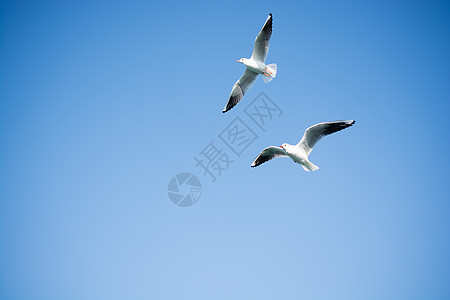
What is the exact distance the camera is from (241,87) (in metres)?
12.0

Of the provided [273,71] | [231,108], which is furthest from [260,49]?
[231,108]

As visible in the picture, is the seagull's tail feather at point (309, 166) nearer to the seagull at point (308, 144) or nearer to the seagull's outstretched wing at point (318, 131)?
the seagull at point (308, 144)

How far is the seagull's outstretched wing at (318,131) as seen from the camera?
331 inches

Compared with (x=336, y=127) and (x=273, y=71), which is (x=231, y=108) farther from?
(x=336, y=127)

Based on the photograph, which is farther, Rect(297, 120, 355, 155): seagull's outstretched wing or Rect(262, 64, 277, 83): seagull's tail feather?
Rect(262, 64, 277, 83): seagull's tail feather

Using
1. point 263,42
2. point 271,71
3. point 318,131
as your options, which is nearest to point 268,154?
point 318,131

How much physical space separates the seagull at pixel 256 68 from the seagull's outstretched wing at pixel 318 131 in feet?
10.2

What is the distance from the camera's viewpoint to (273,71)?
37.2 feet

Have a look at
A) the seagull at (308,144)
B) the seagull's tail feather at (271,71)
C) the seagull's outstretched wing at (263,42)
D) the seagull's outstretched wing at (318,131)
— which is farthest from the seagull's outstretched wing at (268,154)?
the seagull's outstretched wing at (263,42)

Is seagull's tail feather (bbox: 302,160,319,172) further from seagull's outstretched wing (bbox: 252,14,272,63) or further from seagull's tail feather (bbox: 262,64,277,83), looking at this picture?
seagull's outstretched wing (bbox: 252,14,272,63)

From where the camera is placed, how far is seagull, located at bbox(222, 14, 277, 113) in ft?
35.9

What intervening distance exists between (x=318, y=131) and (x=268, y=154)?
1.83 m

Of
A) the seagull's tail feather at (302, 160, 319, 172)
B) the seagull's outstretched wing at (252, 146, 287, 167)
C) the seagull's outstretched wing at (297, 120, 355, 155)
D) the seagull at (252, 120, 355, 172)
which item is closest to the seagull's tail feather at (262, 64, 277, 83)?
the seagull's outstretched wing at (252, 146, 287, 167)

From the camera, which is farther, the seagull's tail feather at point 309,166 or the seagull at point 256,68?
the seagull at point 256,68
